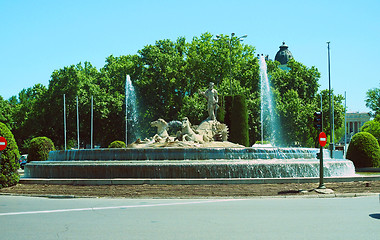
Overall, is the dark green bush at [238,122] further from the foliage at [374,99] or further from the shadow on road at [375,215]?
the foliage at [374,99]

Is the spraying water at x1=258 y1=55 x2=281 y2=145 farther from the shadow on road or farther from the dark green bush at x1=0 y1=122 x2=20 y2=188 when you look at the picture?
the shadow on road

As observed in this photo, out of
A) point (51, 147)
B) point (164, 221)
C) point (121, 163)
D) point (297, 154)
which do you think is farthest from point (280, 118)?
point (164, 221)

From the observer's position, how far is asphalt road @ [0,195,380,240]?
29.3 feet

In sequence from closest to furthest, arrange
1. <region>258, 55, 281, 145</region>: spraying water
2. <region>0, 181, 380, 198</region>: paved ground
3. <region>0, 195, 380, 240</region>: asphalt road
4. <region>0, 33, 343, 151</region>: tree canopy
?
<region>0, 195, 380, 240</region>: asphalt road → <region>0, 181, 380, 198</region>: paved ground → <region>258, 55, 281, 145</region>: spraying water → <region>0, 33, 343, 151</region>: tree canopy

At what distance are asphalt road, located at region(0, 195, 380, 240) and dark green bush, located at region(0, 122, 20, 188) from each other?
4.75 metres

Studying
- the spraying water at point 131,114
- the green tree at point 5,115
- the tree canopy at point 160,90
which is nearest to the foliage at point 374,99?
the tree canopy at point 160,90

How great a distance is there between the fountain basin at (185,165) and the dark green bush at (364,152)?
11076mm

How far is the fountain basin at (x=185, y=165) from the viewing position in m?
20.2

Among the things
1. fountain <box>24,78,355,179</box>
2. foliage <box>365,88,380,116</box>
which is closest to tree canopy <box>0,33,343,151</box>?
foliage <box>365,88,380,116</box>

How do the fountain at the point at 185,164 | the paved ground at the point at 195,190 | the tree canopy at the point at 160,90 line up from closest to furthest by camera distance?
the paved ground at the point at 195,190, the fountain at the point at 185,164, the tree canopy at the point at 160,90

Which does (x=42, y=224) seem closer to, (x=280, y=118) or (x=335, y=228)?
(x=335, y=228)

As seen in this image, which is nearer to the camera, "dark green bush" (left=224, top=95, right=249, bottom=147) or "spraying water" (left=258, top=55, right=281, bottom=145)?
"dark green bush" (left=224, top=95, right=249, bottom=147)

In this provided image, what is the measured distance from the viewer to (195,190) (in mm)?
17938

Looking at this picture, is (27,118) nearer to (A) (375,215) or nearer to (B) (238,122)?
(B) (238,122)
